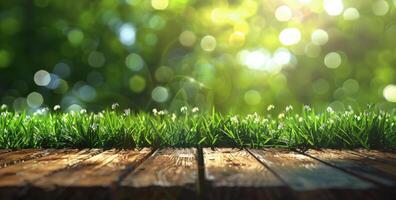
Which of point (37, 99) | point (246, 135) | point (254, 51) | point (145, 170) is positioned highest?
point (254, 51)

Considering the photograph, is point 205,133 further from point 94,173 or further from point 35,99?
point 35,99

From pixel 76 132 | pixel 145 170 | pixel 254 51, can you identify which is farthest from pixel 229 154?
pixel 254 51

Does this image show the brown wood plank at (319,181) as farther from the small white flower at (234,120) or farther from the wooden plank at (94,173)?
the small white flower at (234,120)

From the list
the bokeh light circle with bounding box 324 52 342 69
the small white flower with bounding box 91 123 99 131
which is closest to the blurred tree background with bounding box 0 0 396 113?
the bokeh light circle with bounding box 324 52 342 69

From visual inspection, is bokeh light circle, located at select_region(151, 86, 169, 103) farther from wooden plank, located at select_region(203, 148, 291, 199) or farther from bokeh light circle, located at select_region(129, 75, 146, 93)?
wooden plank, located at select_region(203, 148, 291, 199)

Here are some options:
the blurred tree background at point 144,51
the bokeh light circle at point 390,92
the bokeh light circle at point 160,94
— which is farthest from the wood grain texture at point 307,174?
the bokeh light circle at point 390,92

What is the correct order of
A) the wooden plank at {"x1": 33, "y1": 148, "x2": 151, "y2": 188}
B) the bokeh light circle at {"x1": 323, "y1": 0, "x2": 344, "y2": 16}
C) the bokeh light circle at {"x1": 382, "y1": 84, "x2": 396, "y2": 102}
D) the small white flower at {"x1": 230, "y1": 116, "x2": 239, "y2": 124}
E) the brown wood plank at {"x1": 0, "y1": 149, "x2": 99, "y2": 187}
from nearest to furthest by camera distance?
the wooden plank at {"x1": 33, "y1": 148, "x2": 151, "y2": 188} < the brown wood plank at {"x1": 0, "y1": 149, "x2": 99, "y2": 187} < the small white flower at {"x1": 230, "y1": 116, "x2": 239, "y2": 124} < the bokeh light circle at {"x1": 323, "y1": 0, "x2": 344, "y2": 16} < the bokeh light circle at {"x1": 382, "y1": 84, "x2": 396, "y2": 102}

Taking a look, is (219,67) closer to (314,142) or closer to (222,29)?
(222,29)
